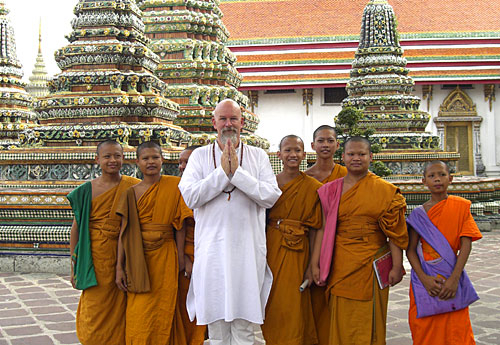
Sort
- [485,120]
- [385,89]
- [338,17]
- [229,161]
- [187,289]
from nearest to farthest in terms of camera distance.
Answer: [229,161], [187,289], [385,89], [485,120], [338,17]

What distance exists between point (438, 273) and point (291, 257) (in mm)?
917

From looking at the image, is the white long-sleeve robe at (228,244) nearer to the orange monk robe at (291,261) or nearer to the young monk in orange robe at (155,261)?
the orange monk robe at (291,261)

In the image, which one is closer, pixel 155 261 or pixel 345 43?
pixel 155 261

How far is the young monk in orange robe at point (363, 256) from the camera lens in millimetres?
3557

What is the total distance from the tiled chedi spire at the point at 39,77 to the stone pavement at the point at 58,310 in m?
25.7

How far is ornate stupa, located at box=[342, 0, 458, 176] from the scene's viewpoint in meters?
11.2

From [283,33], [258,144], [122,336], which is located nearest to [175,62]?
[258,144]

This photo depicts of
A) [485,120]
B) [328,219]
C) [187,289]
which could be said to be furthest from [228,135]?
[485,120]

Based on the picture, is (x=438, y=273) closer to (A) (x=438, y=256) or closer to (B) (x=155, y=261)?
(A) (x=438, y=256)

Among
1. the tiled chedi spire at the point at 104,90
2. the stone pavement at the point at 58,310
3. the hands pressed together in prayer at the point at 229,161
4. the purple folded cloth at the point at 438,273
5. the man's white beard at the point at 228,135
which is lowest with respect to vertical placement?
the stone pavement at the point at 58,310

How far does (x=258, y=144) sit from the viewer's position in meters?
9.80

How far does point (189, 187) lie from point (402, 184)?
735 cm

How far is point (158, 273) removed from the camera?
3.75m

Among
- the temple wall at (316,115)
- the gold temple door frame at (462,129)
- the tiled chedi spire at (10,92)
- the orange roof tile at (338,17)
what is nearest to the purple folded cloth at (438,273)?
the tiled chedi spire at (10,92)
